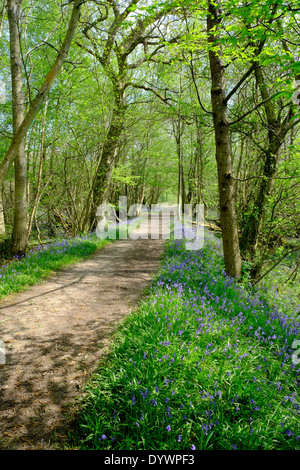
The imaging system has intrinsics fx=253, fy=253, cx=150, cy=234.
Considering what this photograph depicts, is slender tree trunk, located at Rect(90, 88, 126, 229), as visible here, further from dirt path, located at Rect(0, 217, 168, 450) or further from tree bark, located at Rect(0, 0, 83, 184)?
dirt path, located at Rect(0, 217, 168, 450)

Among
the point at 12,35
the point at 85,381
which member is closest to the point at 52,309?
the point at 85,381

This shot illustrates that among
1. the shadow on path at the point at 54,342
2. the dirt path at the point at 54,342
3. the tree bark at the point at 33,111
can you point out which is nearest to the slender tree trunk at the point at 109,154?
the tree bark at the point at 33,111

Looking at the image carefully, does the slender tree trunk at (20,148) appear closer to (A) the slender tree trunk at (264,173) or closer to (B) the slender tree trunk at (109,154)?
(B) the slender tree trunk at (109,154)

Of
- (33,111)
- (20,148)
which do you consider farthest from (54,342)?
(20,148)

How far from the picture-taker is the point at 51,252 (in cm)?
796

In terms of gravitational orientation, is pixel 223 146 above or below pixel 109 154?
below

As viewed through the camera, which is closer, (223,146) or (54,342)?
(54,342)

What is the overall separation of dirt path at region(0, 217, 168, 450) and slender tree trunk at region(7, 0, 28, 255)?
7.96ft

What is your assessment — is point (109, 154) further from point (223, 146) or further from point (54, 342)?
point (54, 342)

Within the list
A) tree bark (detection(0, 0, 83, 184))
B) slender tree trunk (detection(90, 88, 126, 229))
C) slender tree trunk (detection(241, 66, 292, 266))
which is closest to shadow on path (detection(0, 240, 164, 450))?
tree bark (detection(0, 0, 83, 184))

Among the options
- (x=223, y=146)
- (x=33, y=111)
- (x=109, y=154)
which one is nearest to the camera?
(x=33, y=111)

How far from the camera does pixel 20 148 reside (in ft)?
23.5

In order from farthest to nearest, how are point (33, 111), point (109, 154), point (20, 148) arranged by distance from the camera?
point (109, 154)
point (20, 148)
point (33, 111)

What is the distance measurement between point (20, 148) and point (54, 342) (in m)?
5.72
